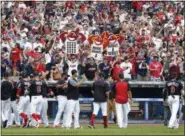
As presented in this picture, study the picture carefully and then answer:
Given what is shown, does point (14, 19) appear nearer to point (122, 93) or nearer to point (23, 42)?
point (23, 42)

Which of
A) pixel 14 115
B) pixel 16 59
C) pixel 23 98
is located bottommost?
pixel 14 115

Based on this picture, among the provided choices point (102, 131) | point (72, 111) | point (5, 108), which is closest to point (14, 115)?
point (5, 108)

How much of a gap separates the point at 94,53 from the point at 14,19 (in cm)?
686

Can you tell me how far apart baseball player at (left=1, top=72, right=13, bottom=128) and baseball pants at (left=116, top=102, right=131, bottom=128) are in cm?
385

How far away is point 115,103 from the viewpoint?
105 ft

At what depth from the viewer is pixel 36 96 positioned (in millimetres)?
32062

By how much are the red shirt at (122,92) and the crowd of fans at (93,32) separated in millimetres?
3896

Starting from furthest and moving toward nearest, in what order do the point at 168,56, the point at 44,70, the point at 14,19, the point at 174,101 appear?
1. the point at 14,19
2. the point at 168,56
3. the point at 44,70
4. the point at 174,101

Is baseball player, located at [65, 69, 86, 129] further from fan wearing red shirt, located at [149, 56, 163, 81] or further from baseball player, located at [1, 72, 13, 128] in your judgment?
fan wearing red shirt, located at [149, 56, 163, 81]

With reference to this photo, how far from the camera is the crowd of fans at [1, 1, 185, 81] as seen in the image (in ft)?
120

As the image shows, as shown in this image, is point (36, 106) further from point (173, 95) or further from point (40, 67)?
point (173, 95)

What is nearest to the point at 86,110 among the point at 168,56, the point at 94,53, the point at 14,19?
the point at 94,53

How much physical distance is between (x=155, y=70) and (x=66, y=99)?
657cm

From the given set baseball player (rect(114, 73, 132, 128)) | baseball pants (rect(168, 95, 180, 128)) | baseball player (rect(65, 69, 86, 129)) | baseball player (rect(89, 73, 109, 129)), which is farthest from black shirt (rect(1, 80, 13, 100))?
baseball pants (rect(168, 95, 180, 128))
